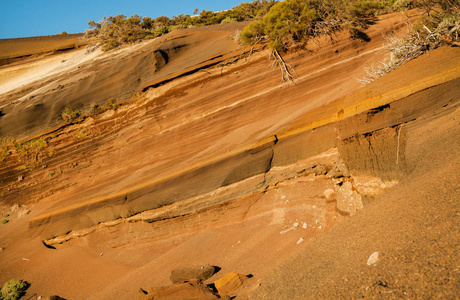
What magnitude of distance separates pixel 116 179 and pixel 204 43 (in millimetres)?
5442

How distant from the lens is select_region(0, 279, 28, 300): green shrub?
7.53 m

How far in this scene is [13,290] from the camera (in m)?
7.61

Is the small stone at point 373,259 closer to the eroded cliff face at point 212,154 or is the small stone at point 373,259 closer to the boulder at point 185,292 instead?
the eroded cliff face at point 212,154

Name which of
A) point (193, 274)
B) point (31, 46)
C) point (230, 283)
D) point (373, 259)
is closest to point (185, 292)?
point (230, 283)

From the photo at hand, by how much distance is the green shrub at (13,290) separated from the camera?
7.53m

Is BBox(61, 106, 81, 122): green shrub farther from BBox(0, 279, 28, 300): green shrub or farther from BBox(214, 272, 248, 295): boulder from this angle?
BBox(214, 272, 248, 295): boulder

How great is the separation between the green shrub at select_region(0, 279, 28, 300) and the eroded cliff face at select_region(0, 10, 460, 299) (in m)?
0.47

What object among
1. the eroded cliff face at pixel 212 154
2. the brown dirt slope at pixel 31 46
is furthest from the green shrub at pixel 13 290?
the brown dirt slope at pixel 31 46

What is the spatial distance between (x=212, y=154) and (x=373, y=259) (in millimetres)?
4733

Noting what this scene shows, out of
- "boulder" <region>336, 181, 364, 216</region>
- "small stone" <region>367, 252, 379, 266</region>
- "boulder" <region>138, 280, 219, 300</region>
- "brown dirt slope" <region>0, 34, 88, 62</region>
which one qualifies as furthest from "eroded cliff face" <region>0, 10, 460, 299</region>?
"brown dirt slope" <region>0, 34, 88, 62</region>

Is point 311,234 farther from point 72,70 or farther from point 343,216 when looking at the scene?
point 72,70

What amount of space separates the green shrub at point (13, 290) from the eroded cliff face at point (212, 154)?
1.53ft

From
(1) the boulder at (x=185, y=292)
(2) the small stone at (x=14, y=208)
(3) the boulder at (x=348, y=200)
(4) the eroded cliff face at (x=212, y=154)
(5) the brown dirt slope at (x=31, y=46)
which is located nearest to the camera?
(1) the boulder at (x=185, y=292)

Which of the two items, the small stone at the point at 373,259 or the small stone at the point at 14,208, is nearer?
the small stone at the point at 373,259
